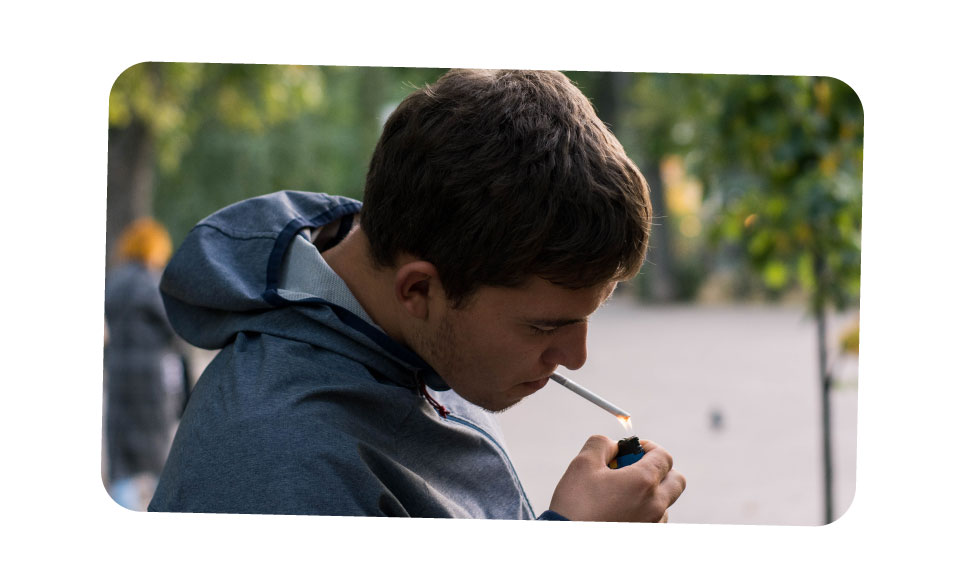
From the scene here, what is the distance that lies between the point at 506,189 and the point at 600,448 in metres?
0.36


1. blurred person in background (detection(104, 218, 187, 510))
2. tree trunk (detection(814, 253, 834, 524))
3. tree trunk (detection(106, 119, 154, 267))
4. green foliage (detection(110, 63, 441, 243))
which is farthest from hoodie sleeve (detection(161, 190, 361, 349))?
tree trunk (detection(106, 119, 154, 267))

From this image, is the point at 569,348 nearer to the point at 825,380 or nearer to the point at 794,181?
the point at 794,181

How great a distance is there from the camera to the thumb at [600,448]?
1.09 m

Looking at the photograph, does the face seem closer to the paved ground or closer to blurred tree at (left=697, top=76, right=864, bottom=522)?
the paved ground

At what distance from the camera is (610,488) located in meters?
1.05

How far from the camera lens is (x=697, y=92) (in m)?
2.48

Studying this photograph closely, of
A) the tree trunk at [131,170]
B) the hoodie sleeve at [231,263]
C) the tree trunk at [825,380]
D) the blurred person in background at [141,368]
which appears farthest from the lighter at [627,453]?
the tree trunk at [131,170]

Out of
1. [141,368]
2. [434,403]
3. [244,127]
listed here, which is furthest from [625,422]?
[244,127]

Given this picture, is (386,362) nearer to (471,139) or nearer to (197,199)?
(471,139)

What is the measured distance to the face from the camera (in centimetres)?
105

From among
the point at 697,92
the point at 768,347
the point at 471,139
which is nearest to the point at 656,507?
the point at 471,139

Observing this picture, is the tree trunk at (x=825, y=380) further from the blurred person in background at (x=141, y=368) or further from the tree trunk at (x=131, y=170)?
the tree trunk at (x=131, y=170)

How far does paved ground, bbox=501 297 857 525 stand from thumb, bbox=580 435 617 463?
13 cm

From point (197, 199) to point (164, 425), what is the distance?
13.3ft
